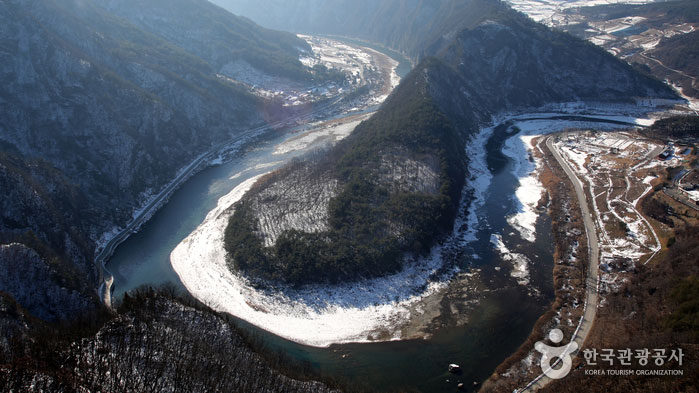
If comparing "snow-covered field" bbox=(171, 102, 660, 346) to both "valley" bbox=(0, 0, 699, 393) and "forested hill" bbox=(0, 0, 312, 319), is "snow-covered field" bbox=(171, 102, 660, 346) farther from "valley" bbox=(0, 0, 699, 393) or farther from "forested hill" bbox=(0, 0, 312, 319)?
"forested hill" bbox=(0, 0, 312, 319)

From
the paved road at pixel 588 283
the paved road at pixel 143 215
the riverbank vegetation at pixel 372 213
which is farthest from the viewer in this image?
the paved road at pixel 143 215

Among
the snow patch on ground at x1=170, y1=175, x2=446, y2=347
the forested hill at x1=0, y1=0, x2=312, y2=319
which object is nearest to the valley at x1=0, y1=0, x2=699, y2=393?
the snow patch on ground at x1=170, y1=175, x2=446, y2=347

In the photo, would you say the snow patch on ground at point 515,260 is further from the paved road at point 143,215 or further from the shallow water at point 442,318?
the paved road at point 143,215

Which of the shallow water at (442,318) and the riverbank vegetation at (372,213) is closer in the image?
the shallow water at (442,318)

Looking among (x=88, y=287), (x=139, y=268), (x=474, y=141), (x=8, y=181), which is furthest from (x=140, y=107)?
(x=474, y=141)

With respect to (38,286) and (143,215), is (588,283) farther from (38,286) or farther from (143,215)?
(143,215)

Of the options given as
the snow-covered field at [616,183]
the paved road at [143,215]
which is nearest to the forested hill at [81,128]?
the paved road at [143,215]

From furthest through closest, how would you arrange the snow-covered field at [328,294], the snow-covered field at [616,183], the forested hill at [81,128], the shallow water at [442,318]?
the snow-covered field at [616,183], the forested hill at [81,128], the snow-covered field at [328,294], the shallow water at [442,318]
